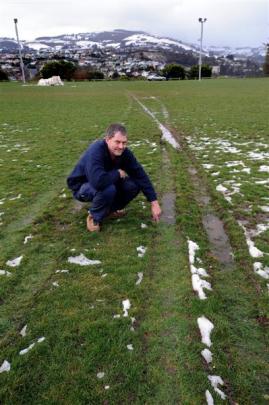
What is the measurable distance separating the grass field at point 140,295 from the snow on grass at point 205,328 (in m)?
0.03

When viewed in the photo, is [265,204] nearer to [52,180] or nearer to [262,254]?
[262,254]

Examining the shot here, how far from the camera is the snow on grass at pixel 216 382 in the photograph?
3174 mm

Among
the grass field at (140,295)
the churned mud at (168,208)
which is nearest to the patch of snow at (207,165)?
the grass field at (140,295)

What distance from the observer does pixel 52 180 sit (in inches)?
367

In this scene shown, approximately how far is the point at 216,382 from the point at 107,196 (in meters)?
3.45

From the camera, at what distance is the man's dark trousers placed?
604cm

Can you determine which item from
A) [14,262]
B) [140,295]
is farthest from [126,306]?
[14,262]

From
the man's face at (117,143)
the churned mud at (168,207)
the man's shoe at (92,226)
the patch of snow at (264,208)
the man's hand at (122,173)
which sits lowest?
the churned mud at (168,207)

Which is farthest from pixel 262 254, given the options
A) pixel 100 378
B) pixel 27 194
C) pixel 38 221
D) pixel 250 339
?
pixel 27 194

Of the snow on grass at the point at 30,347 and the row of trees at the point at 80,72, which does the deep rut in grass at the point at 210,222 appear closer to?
the snow on grass at the point at 30,347

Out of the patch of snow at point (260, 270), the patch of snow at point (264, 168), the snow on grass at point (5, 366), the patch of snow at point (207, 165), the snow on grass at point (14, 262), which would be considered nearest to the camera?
the snow on grass at point (5, 366)

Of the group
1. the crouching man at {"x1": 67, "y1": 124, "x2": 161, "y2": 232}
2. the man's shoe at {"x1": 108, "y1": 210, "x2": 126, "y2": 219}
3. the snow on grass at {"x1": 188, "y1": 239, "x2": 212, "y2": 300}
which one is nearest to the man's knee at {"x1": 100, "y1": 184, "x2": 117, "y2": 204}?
the crouching man at {"x1": 67, "y1": 124, "x2": 161, "y2": 232}

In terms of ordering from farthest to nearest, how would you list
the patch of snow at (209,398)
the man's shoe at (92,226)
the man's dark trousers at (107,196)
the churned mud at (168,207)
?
the churned mud at (168,207) < the man's shoe at (92,226) < the man's dark trousers at (107,196) < the patch of snow at (209,398)

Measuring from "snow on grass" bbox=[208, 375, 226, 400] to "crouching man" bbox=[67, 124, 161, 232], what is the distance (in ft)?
10.3
